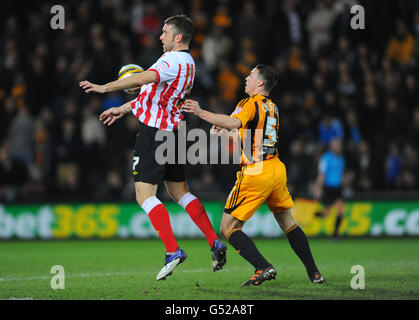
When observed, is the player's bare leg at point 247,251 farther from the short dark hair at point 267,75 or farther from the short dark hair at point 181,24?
the short dark hair at point 181,24

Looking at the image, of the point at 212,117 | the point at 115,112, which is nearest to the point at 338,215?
the point at 115,112

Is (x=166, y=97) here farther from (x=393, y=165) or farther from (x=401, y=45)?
(x=401, y=45)

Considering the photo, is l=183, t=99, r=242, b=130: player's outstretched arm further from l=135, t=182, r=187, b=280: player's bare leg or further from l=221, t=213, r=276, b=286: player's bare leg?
l=135, t=182, r=187, b=280: player's bare leg

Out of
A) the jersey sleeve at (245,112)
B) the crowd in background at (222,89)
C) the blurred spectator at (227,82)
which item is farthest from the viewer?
the blurred spectator at (227,82)

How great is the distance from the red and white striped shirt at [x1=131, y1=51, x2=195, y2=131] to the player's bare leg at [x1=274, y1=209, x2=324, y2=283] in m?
1.46

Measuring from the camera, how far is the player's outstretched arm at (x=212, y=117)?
6.13 m

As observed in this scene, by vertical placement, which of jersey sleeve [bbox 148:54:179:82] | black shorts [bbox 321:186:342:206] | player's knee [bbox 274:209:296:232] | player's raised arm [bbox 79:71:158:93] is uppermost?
jersey sleeve [bbox 148:54:179:82]

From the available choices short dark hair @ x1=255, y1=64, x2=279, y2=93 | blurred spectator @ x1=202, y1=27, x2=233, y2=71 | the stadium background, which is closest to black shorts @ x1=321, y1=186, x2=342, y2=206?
the stadium background

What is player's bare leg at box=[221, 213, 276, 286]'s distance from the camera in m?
6.46

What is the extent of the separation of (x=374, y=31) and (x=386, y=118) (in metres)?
2.40

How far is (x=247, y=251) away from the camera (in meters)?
6.55

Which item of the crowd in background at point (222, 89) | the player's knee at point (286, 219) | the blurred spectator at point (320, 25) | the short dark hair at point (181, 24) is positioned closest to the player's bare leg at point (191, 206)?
the player's knee at point (286, 219)

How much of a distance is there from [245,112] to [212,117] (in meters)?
0.42

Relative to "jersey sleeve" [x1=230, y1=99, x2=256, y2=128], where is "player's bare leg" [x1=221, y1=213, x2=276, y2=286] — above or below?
below
